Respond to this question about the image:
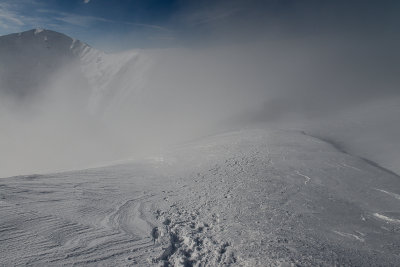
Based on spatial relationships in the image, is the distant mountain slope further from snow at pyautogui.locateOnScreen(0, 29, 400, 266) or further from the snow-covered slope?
snow at pyautogui.locateOnScreen(0, 29, 400, 266)

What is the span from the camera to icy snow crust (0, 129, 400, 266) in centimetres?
321

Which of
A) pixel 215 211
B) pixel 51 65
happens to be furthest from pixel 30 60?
pixel 215 211

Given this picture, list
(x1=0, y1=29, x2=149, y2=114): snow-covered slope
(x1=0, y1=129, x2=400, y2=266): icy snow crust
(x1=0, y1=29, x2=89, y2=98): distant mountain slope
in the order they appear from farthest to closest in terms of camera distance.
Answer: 1. (x1=0, y1=29, x2=89, y2=98): distant mountain slope
2. (x1=0, y1=29, x2=149, y2=114): snow-covered slope
3. (x1=0, y1=129, x2=400, y2=266): icy snow crust

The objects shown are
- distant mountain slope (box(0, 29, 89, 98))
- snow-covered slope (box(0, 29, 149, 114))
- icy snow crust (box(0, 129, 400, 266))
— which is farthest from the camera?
distant mountain slope (box(0, 29, 89, 98))

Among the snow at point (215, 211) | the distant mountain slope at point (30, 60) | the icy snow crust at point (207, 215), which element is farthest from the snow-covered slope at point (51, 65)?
the icy snow crust at point (207, 215)

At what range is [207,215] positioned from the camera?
14.3 ft

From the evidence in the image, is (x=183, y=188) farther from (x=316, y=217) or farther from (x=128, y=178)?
(x=316, y=217)

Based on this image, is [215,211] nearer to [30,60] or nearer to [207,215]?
[207,215]

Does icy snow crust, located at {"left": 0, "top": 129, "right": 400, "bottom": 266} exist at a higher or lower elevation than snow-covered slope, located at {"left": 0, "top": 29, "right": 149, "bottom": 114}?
lower

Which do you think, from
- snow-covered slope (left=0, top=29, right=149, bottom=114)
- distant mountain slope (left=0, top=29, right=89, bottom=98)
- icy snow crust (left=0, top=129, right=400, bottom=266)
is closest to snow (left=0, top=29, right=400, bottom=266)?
icy snow crust (left=0, top=129, right=400, bottom=266)

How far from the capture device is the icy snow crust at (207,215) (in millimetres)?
3213

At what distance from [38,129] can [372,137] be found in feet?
164

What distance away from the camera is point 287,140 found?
943 cm

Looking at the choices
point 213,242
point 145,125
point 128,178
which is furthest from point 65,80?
point 213,242
